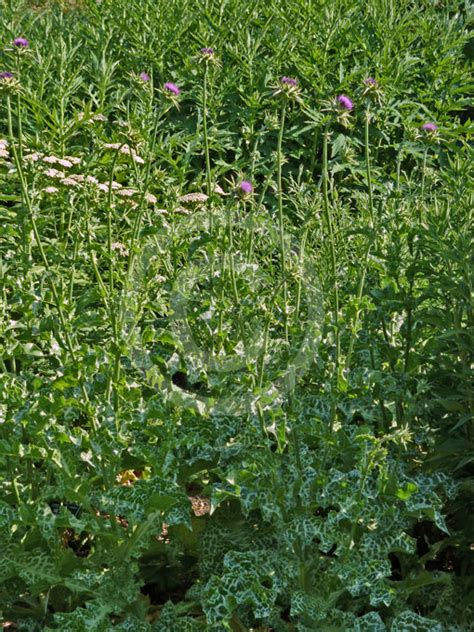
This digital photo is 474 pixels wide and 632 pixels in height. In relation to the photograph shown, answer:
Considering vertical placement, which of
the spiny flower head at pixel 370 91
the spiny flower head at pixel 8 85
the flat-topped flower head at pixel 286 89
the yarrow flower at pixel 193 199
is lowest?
the yarrow flower at pixel 193 199

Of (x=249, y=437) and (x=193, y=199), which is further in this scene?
(x=193, y=199)

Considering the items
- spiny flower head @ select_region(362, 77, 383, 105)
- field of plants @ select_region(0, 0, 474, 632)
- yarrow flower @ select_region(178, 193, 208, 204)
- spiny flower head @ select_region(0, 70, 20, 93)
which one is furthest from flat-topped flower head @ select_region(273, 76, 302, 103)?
yarrow flower @ select_region(178, 193, 208, 204)

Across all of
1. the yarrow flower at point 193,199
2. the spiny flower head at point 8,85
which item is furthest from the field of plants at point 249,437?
the yarrow flower at point 193,199

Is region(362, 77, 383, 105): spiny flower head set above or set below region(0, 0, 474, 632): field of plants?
above

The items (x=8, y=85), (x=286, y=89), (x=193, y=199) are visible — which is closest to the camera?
(x=286, y=89)

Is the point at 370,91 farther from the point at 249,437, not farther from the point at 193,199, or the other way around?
the point at 193,199

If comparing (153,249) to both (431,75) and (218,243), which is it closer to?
(218,243)

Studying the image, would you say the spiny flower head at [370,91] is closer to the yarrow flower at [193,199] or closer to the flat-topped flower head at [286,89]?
the flat-topped flower head at [286,89]

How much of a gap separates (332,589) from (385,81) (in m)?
3.66

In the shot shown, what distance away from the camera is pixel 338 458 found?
9.45 ft

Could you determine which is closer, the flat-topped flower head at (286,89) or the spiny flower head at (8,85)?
the flat-topped flower head at (286,89)

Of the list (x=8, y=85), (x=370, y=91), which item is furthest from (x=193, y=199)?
(x=370, y=91)

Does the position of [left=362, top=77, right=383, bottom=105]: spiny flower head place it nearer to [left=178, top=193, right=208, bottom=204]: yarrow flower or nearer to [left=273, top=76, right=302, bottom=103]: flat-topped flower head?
[left=273, top=76, right=302, bottom=103]: flat-topped flower head

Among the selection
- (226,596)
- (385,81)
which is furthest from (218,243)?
(385,81)
